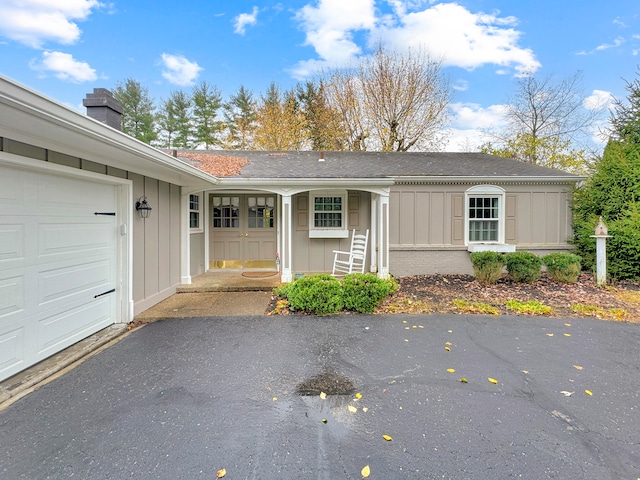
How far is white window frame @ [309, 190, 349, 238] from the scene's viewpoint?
7297 millimetres

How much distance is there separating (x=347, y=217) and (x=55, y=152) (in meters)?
5.65

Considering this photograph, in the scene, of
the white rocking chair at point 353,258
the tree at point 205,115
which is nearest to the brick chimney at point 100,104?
the white rocking chair at point 353,258

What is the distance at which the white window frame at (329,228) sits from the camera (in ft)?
23.9

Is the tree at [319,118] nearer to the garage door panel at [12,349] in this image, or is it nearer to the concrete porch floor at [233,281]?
the concrete porch floor at [233,281]

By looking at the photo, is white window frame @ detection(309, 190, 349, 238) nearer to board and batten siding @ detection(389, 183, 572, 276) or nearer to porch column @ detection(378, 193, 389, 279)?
porch column @ detection(378, 193, 389, 279)

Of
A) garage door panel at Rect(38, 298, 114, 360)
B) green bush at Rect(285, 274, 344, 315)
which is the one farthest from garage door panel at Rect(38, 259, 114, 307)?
green bush at Rect(285, 274, 344, 315)

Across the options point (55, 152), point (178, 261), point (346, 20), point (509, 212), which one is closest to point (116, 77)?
point (346, 20)

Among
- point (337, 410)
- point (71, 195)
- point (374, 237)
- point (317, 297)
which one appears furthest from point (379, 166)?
point (337, 410)

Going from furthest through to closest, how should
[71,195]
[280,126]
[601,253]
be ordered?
[280,126]
[601,253]
[71,195]

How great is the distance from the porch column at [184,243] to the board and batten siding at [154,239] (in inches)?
4.1

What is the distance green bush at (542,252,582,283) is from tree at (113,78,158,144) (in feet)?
67.3

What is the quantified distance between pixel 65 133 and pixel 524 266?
26.5ft

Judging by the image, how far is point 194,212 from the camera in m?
6.84

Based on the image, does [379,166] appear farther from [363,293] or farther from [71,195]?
[71,195]
